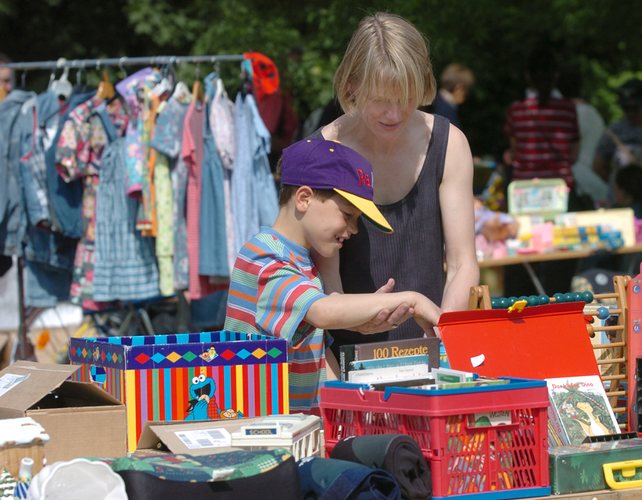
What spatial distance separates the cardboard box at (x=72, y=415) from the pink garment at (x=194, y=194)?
13.8 feet

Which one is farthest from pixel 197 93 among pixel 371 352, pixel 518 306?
pixel 371 352

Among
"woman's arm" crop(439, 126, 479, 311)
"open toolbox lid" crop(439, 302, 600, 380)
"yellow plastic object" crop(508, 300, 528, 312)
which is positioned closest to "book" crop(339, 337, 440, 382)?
"open toolbox lid" crop(439, 302, 600, 380)

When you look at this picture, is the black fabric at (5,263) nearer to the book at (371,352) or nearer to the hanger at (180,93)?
the hanger at (180,93)

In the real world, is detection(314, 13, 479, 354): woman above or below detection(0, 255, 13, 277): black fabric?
below

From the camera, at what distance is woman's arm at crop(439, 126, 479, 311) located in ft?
10.1

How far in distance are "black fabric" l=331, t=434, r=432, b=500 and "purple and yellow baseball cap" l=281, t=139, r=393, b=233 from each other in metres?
0.64

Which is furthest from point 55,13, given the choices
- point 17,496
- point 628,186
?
point 17,496

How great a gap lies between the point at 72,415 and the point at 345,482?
0.62 meters

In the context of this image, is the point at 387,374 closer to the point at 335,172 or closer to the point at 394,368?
the point at 394,368

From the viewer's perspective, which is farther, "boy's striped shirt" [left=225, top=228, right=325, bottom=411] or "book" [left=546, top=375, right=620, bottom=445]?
"boy's striped shirt" [left=225, top=228, right=325, bottom=411]

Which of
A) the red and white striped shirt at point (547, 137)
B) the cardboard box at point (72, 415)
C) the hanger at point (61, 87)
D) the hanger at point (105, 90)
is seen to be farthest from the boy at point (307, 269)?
the red and white striped shirt at point (547, 137)

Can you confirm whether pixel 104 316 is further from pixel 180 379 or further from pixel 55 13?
pixel 55 13

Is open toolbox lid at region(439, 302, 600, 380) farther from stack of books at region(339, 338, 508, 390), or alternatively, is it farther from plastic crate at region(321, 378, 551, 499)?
plastic crate at region(321, 378, 551, 499)

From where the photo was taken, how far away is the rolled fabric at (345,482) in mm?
2123
